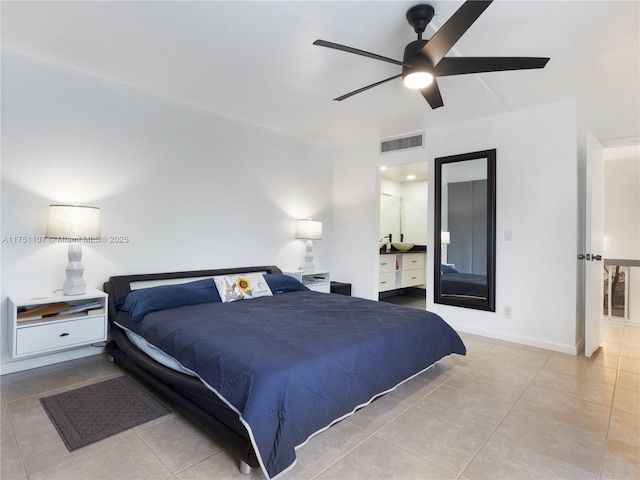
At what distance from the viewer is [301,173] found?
498cm

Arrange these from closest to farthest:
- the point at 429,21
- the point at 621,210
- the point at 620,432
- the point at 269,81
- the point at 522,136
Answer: the point at 620,432, the point at 429,21, the point at 269,81, the point at 522,136, the point at 621,210

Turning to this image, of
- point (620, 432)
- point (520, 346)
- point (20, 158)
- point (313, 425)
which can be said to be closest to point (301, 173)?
point (20, 158)

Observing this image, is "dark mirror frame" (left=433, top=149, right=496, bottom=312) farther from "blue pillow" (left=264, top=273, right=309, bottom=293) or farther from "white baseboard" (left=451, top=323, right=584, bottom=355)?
"blue pillow" (left=264, top=273, right=309, bottom=293)

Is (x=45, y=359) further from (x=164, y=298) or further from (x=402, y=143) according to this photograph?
(x=402, y=143)

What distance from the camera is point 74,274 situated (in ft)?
9.18

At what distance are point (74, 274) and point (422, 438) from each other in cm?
285

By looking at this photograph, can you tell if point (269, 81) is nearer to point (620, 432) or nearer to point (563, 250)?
point (563, 250)

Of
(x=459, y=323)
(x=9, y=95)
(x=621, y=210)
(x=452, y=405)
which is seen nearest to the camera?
(x=452, y=405)

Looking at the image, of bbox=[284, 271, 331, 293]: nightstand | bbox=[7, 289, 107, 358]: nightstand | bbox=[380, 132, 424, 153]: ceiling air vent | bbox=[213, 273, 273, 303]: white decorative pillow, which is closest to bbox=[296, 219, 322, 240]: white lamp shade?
bbox=[284, 271, 331, 293]: nightstand

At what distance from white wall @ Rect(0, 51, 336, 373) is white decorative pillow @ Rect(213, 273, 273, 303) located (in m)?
0.60

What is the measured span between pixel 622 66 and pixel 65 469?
15.0ft

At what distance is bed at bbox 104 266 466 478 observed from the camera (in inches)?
63.6

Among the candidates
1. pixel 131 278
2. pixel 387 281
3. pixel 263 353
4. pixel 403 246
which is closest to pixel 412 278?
pixel 403 246

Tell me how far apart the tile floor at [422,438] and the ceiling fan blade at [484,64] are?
2190 mm
